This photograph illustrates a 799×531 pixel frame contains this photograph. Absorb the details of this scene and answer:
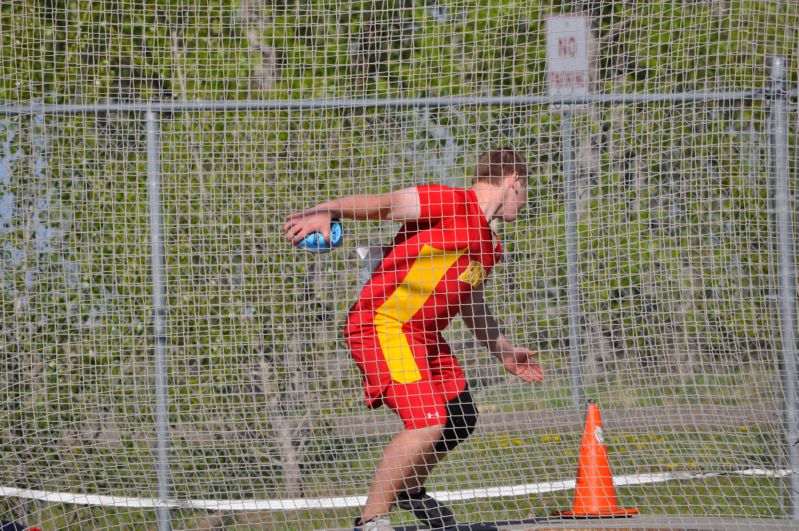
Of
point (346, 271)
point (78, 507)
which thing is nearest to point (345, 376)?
point (346, 271)

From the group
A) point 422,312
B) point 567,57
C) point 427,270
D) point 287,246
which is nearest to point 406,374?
point 422,312

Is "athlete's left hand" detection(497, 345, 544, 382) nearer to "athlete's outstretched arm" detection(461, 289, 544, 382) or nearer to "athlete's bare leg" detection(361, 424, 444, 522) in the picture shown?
"athlete's outstretched arm" detection(461, 289, 544, 382)

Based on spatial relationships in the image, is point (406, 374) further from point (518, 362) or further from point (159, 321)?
point (159, 321)

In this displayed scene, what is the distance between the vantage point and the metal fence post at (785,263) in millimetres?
4695

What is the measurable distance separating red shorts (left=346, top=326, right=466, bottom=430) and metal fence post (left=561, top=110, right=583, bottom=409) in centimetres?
86

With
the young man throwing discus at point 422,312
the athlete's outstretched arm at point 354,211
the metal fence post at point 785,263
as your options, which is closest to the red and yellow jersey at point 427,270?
the young man throwing discus at point 422,312

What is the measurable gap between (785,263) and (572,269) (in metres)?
0.99

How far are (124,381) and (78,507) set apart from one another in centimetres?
75

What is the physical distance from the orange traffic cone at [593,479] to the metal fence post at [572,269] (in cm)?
29

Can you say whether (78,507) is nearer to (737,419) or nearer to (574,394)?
(574,394)

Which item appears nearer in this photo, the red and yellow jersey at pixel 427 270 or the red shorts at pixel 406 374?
the red shorts at pixel 406 374

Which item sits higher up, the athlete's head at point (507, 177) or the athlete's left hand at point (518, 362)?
the athlete's head at point (507, 177)

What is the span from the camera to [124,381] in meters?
4.95

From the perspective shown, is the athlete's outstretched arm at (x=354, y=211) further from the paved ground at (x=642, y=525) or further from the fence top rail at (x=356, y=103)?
the paved ground at (x=642, y=525)
